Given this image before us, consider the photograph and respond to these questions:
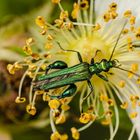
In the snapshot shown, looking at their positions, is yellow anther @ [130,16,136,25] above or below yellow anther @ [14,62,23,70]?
above

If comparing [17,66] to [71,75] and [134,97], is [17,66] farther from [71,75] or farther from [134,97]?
[134,97]

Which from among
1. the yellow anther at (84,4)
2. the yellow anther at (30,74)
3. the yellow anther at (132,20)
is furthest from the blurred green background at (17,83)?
the yellow anther at (132,20)

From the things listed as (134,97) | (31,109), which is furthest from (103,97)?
(31,109)

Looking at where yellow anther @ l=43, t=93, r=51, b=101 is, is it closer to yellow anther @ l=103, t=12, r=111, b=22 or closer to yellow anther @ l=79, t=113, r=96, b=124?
yellow anther @ l=79, t=113, r=96, b=124

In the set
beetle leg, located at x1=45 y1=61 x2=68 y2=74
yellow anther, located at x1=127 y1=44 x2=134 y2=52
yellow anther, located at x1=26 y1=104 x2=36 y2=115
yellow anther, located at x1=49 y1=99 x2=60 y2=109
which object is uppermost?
beetle leg, located at x1=45 y1=61 x2=68 y2=74

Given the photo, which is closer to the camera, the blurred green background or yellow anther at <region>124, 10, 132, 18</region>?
yellow anther at <region>124, 10, 132, 18</region>

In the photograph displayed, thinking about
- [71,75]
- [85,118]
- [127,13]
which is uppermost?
[127,13]

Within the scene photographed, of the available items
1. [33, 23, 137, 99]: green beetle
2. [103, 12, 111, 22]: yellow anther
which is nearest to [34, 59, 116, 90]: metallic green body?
[33, 23, 137, 99]: green beetle

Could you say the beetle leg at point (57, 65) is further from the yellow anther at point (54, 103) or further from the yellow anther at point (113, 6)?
the yellow anther at point (113, 6)

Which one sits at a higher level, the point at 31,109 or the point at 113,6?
the point at 113,6
